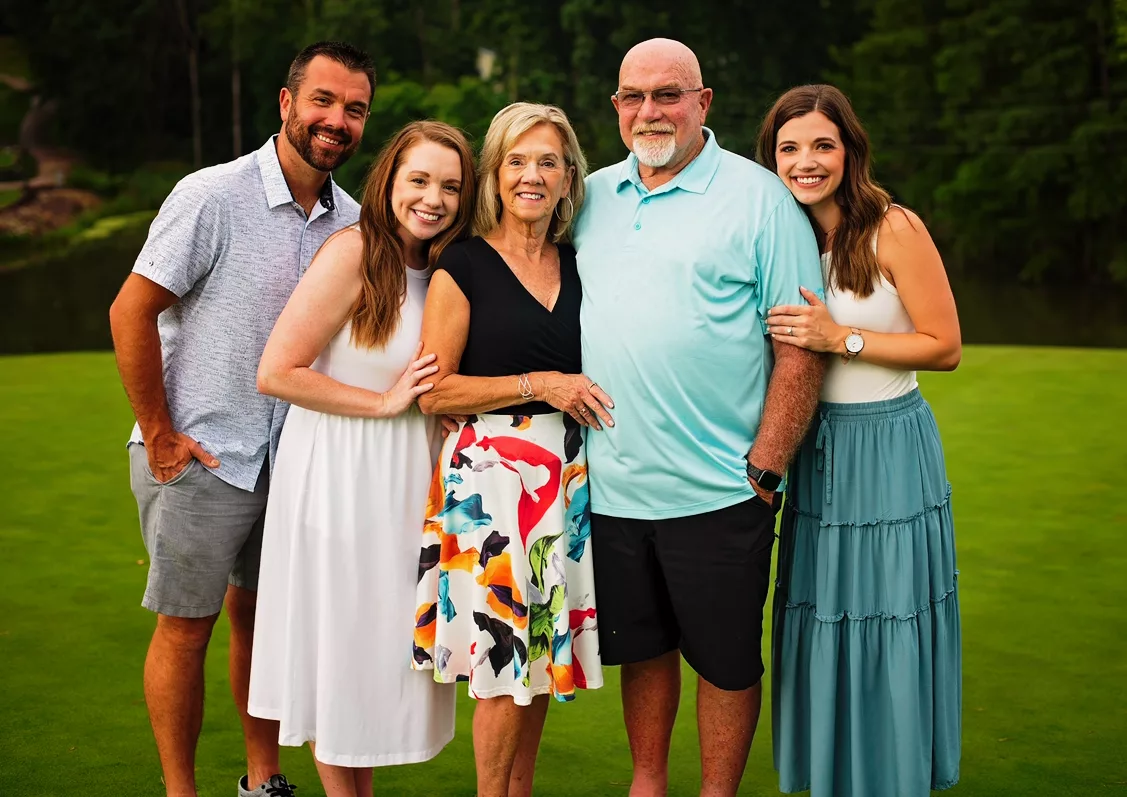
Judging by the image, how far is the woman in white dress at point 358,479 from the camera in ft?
9.70

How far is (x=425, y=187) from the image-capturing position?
9.74 ft

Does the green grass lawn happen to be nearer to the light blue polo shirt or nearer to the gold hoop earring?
the light blue polo shirt

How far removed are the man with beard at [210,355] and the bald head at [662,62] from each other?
707 mm

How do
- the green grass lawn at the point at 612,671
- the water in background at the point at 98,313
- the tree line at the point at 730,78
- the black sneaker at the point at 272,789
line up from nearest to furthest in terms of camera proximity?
the black sneaker at the point at 272,789
the green grass lawn at the point at 612,671
the water in background at the point at 98,313
the tree line at the point at 730,78

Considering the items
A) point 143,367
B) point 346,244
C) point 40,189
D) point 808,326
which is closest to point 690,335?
point 808,326

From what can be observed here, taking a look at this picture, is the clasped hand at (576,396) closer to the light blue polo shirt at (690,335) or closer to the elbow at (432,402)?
the light blue polo shirt at (690,335)

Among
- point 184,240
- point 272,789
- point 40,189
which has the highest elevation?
point 40,189

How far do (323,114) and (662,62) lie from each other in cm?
84

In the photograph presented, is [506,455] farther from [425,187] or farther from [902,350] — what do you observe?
[902,350]

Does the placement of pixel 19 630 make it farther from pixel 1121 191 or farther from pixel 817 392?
pixel 1121 191

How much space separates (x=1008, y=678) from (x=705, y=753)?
5.31ft

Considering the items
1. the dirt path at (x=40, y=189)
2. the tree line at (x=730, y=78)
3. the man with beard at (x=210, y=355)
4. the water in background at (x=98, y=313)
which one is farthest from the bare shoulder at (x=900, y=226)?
the dirt path at (x=40, y=189)

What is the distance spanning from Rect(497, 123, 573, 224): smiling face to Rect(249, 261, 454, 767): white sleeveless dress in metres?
0.30

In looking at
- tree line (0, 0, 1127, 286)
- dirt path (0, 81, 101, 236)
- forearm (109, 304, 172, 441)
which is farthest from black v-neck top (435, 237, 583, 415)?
tree line (0, 0, 1127, 286)
